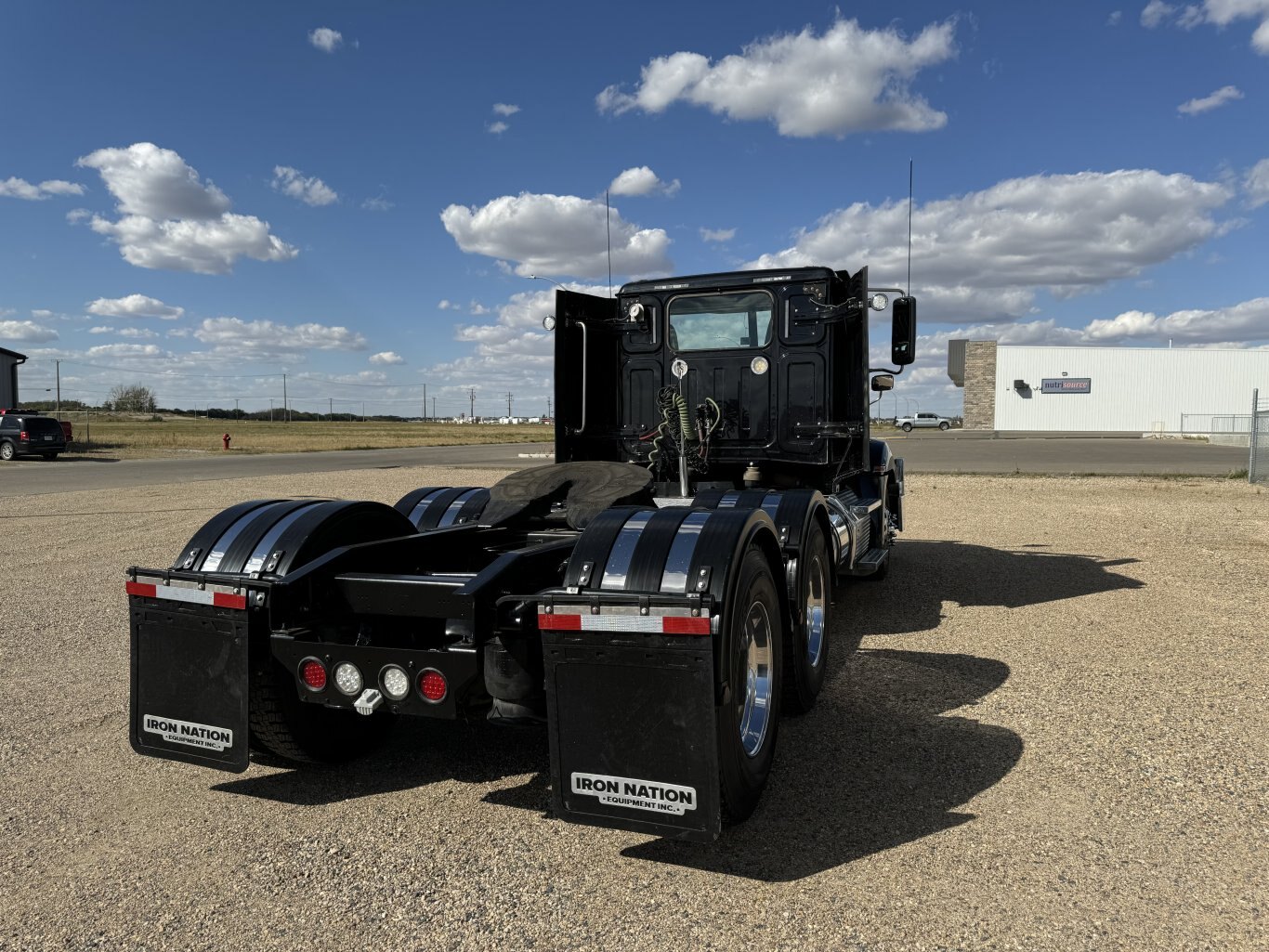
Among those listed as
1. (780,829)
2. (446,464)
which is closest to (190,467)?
(446,464)

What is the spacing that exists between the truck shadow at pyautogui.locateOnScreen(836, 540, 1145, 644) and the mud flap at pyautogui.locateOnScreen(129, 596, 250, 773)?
4.19 meters

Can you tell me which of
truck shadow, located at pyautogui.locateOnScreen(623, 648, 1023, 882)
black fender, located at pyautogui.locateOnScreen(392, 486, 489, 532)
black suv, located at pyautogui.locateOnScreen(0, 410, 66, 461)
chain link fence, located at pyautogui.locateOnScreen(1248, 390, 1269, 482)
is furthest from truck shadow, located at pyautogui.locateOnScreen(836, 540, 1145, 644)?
black suv, located at pyautogui.locateOnScreen(0, 410, 66, 461)

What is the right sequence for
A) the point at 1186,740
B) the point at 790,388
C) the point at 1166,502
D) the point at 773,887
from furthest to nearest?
the point at 1166,502
the point at 790,388
the point at 1186,740
the point at 773,887

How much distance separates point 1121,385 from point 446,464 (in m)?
49.6

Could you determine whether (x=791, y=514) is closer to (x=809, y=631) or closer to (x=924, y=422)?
(x=809, y=631)

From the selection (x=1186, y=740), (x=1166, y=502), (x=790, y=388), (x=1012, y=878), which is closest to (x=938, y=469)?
(x=1166, y=502)

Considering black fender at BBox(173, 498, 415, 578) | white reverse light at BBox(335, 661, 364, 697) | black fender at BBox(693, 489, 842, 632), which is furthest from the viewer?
black fender at BBox(693, 489, 842, 632)

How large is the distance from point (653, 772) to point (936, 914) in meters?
0.94

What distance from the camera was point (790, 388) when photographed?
21.9 feet

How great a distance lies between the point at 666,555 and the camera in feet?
9.90

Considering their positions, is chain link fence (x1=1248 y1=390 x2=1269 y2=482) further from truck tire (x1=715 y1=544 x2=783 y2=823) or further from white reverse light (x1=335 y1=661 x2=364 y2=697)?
white reverse light (x1=335 y1=661 x2=364 y2=697)

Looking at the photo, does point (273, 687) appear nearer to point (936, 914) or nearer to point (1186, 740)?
point (936, 914)

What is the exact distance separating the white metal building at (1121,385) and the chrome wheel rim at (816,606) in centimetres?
6090

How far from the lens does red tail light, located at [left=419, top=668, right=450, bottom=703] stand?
310cm
